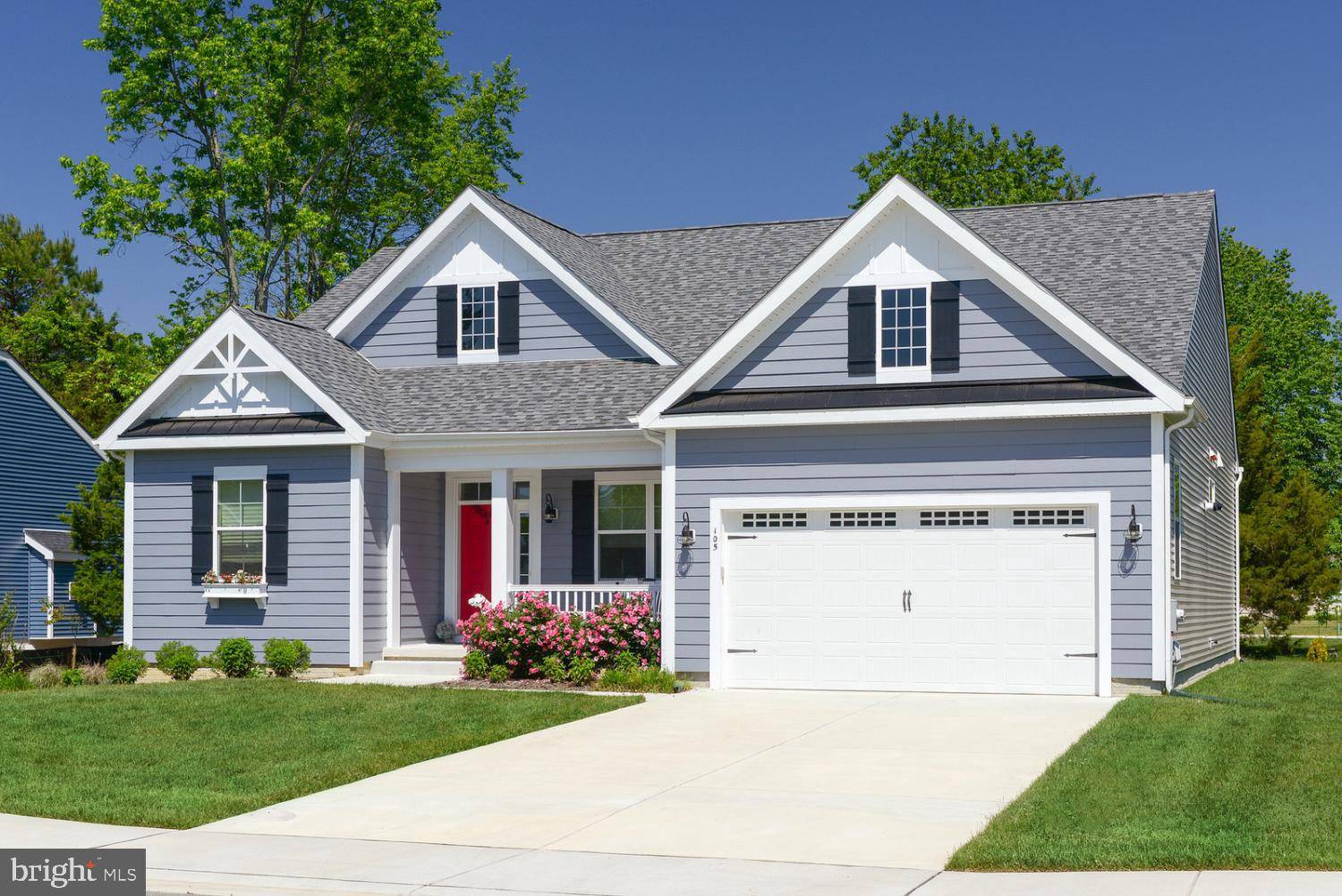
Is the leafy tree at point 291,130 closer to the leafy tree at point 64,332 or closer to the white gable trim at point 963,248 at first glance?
the leafy tree at point 64,332

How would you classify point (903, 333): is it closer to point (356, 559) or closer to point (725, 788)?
point (356, 559)

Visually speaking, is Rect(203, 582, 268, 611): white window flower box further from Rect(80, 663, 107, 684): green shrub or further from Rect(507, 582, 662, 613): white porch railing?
Rect(507, 582, 662, 613): white porch railing

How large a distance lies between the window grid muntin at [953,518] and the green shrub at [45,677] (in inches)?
482

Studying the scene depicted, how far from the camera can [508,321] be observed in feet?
75.5

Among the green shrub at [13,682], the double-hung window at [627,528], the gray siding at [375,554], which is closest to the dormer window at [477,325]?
the gray siding at [375,554]

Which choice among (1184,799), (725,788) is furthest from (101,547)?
(1184,799)

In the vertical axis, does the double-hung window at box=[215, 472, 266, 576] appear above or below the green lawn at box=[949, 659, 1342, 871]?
above

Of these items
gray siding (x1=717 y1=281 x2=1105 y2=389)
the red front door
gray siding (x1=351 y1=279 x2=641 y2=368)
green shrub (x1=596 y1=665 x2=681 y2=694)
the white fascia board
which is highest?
gray siding (x1=351 y1=279 x2=641 y2=368)

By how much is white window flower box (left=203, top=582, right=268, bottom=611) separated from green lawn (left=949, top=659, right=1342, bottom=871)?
12.1 meters

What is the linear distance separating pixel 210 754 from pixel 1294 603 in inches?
867

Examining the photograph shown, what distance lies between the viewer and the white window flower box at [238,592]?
69.2 feet

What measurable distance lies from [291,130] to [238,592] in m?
18.8

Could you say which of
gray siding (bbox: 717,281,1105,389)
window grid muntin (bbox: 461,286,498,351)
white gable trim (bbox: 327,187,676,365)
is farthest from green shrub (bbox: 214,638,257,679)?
gray siding (bbox: 717,281,1105,389)

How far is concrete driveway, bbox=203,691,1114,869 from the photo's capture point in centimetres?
916
